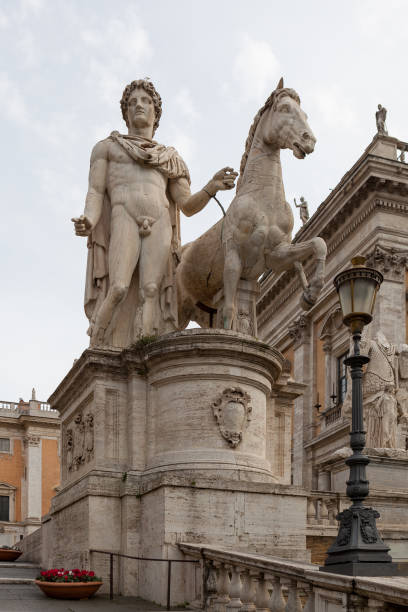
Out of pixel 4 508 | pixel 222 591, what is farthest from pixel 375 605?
pixel 4 508

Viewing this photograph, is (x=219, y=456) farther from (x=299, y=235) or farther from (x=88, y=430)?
(x=299, y=235)

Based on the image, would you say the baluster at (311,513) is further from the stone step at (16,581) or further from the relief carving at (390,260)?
the relief carving at (390,260)

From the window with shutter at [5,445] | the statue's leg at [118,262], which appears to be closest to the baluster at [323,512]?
the statue's leg at [118,262]

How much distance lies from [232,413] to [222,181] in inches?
128

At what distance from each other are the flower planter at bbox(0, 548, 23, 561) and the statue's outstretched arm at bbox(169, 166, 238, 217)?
6.36 m

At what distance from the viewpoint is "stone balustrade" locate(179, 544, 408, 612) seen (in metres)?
5.75

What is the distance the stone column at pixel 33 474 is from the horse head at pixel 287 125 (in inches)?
1851

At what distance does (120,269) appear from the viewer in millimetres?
11312

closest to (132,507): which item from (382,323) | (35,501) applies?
(382,323)

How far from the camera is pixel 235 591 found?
7555 mm

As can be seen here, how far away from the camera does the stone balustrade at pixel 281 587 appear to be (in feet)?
18.9

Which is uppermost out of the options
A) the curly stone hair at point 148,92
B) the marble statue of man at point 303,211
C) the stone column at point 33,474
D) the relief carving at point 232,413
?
the marble statue of man at point 303,211

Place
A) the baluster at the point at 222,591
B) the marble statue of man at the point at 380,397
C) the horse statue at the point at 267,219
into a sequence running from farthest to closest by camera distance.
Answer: the marble statue of man at the point at 380,397, the horse statue at the point at 267,219, the baluster at the point at 222,591

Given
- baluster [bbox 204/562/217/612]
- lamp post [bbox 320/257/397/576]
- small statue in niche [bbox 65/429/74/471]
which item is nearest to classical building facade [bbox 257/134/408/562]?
small statue in niche [bbox 65/429/74/471]
